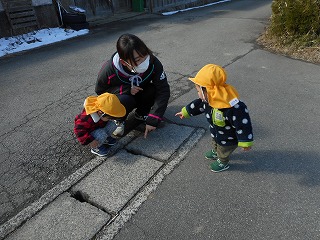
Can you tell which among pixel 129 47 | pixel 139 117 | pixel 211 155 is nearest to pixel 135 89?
pixel 139 117

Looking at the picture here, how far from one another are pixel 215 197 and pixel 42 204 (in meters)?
1.51

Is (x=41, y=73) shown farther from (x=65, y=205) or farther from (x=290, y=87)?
(x=290, y=87)

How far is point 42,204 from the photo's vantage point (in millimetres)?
2264

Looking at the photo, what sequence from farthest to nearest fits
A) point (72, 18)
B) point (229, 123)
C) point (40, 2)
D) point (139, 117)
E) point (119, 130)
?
1. point (72, 18)
2. point (40, 2)
3. point (139, 117)
4. point (119, 130)
5. point (229, 123)

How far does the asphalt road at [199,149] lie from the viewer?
2.08 metres

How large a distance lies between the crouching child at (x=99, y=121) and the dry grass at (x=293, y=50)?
4338mm

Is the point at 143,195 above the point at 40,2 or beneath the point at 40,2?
beneath

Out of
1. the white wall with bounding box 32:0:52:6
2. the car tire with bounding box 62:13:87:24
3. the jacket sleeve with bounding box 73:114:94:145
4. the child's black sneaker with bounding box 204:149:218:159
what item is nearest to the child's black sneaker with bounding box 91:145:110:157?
the jacket sleeve with bounding box 73:114:94:145

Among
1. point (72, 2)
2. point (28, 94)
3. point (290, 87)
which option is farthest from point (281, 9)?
point (72, 2)

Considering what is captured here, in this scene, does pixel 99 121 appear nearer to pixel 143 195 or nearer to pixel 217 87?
pixel 143 195

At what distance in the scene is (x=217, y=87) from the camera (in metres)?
2.06

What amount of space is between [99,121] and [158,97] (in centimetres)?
73

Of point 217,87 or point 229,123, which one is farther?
point 229,123

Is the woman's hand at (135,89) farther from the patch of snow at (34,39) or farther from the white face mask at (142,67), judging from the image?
the patch of snow at (34,39)
